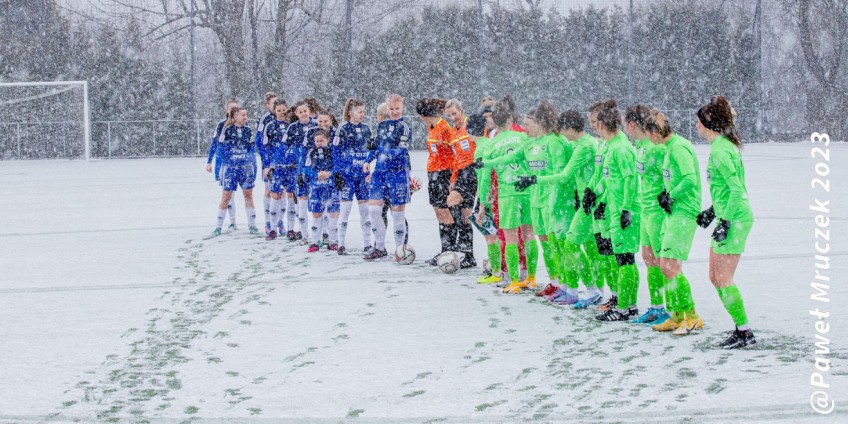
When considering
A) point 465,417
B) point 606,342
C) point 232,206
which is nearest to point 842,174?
point 232,206

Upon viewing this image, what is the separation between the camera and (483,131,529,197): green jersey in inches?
359

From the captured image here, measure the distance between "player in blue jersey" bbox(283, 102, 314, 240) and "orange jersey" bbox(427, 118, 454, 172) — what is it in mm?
2476

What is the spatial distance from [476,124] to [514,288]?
1668 mm

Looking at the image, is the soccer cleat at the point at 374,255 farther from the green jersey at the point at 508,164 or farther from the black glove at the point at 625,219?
the black glove at the point at 625,219

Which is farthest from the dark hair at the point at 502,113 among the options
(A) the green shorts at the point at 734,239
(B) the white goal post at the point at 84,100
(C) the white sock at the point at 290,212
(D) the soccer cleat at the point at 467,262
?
(B) the white goal post at the point at 84,100

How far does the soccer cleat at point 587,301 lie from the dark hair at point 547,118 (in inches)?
53.1

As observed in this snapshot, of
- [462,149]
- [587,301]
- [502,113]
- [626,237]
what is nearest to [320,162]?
[462,149]

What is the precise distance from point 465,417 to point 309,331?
252 cm

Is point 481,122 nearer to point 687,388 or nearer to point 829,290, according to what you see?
point 829,290

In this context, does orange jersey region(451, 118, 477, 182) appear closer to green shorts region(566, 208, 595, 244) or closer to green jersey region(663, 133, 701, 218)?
green shorts region(566, 208, 595, 244)

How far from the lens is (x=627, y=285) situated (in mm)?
7723

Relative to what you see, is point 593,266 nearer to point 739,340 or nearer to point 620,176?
point 620,176

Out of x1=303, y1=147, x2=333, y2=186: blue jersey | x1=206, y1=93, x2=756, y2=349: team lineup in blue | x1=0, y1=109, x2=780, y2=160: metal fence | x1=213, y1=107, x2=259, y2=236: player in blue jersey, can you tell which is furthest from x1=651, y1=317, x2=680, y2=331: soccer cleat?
x1=0, y1=109, x2=780, y2=160: metal fence

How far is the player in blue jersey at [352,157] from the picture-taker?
1180 cm
